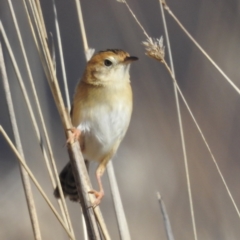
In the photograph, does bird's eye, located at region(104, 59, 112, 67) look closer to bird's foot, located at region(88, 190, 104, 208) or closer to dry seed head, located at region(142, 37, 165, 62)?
bird's foot, located at region(88, 190, 104, 208)

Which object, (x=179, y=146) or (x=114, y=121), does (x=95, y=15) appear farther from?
(x=114, y=121)

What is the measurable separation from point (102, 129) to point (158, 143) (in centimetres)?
173

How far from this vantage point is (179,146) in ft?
13.9

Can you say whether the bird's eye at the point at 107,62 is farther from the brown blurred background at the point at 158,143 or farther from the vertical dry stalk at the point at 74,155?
the brown blurred background at the point at 158,143

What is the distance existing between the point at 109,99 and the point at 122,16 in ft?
6.09

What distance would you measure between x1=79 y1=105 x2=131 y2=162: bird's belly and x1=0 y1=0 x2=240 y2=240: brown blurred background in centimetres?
113

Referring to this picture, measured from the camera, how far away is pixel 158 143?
168 inches

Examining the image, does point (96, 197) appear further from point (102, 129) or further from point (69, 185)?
point (102, 129)

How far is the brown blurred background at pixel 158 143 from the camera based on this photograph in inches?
152

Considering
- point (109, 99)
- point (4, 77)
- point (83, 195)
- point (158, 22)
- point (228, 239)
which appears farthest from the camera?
point (158, 22)

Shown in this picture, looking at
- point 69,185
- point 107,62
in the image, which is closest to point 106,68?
point 107,62

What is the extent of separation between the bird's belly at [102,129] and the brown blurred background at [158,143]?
3.72ft

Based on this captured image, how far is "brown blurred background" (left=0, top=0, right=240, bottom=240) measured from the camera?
3854 millimetres

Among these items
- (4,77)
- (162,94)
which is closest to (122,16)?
(162,94)
